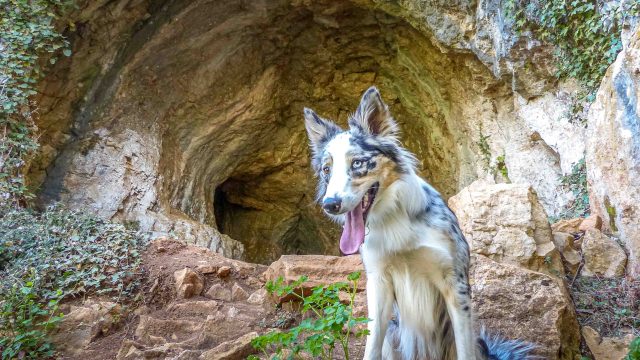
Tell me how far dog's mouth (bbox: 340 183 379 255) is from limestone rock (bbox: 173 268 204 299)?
7.49 feet

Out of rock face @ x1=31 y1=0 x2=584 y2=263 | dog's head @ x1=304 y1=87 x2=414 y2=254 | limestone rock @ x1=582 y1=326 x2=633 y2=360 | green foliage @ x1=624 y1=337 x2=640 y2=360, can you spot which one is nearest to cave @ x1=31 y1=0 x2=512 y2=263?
rock face @ x1=31 y1=0 x2=584 y2=263

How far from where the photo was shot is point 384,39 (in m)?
8.87

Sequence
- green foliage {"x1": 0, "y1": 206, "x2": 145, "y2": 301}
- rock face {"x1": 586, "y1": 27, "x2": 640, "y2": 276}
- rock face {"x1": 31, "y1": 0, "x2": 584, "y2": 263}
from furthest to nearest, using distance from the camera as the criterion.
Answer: rock face {"x1": 31, "y1": 0, "x2": 584, "y2": 263} < green foliage {"x1": 0, "y1": 206, "x2": 145, "y2": 301} < rock face {"x1": 586, "y1": 27, "x2": 640, "y2": 276}

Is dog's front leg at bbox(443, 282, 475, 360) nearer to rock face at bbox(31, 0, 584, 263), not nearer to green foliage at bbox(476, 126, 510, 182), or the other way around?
rock face at bbox(31, 0, 584, 263)

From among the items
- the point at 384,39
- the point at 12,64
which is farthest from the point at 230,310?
the point at 384,39

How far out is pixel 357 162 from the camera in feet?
9.15

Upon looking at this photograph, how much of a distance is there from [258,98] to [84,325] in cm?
599

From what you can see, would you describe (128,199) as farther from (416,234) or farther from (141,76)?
(416,234)

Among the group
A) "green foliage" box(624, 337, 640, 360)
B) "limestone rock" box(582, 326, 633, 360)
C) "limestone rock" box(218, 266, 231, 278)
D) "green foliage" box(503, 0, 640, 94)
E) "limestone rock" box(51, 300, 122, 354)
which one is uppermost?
"green foliage" box(503, 0, 640, 94)

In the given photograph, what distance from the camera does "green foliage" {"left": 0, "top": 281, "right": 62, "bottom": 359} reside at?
3.53 metres

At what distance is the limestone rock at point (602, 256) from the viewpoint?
439 centimetres

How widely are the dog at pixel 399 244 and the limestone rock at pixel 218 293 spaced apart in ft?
6.39

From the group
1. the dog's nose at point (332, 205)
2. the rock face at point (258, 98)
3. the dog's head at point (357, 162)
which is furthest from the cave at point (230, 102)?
the dog's nose at point (332, 205)

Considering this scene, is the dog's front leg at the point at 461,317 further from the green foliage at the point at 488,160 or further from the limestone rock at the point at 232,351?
the green foliage at the point at 488,160
